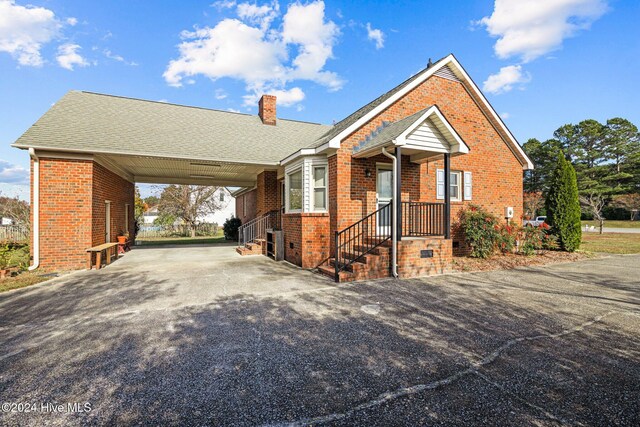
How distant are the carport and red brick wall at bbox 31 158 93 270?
0.07 ft

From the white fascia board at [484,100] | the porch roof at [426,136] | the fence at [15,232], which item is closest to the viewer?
the porch roof at [426,136]

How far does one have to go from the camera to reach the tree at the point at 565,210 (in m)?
11.6

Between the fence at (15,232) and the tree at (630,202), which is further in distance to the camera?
the tree at (630,202)

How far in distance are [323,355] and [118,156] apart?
10201 mm

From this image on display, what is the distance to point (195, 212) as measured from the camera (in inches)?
1102

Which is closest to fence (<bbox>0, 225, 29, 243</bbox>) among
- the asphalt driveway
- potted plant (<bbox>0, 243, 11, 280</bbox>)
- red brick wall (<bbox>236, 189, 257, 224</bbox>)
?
potted plant (<bbox>0, 243, 11, 280</bbox>)

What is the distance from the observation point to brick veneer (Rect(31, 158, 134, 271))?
841cm

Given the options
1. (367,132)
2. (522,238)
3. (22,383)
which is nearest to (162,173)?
(367,132)

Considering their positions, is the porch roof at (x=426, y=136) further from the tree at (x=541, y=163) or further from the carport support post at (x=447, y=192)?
the tree at (x=541, y=163)

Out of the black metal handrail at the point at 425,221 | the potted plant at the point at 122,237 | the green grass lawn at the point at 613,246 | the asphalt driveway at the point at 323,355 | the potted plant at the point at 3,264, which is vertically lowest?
the asphalt driveway at the point at 323,355

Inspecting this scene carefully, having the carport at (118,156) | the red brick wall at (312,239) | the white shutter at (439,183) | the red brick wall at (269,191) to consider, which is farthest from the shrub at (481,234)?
the red brick wall at (269,191)

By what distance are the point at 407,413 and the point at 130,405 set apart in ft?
7.72

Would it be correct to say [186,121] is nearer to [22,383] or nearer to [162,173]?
[162,173]

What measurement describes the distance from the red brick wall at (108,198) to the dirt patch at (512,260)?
11237 millimetres
